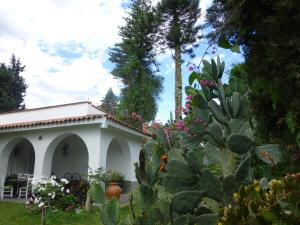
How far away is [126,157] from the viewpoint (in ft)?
44.3

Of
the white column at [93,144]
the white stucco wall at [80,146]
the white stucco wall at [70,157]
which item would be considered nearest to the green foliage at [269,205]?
the white stucco wall at [80,146]

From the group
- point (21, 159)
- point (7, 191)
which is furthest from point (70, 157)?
point (7, 191)

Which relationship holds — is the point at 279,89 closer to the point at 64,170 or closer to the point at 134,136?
the point at 134,136

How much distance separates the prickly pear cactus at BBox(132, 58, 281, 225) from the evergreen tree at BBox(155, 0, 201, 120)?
14.2 meters

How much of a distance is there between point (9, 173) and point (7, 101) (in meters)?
19.6

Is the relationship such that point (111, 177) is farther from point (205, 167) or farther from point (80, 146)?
point (205, 167)

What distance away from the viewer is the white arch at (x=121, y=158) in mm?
13359

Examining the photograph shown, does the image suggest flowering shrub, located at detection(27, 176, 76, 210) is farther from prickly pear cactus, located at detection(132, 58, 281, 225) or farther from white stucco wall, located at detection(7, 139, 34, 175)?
prickly pear cactus, located at detection(132, 58, 281, 225)

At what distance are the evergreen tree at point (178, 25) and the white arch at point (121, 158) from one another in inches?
166

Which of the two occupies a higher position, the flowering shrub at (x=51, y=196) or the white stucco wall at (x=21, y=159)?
the white stucco wall at (x=21, y=159)

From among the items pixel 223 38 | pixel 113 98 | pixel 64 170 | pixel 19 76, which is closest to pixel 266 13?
pixel 223 38

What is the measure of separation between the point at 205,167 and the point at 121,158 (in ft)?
40.2

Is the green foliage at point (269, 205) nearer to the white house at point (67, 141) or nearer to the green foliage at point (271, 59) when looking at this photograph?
the green foliage at point (271, 59)

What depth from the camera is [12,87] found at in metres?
35.3
